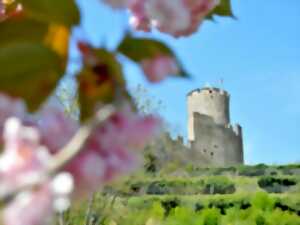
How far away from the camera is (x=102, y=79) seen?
0.30 meters

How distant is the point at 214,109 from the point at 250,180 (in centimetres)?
999

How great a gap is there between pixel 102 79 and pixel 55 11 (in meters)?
0.05

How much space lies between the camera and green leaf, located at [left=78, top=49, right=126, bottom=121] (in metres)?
0.30

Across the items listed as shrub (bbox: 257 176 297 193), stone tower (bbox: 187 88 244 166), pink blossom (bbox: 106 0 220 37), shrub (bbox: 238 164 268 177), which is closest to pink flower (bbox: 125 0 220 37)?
pink blossom (bbox: 106 0 220 37)

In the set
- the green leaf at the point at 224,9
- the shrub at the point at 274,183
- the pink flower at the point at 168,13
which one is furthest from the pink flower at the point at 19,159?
the shrub at the point at 274,183

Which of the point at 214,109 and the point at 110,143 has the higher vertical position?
the point at 214,109

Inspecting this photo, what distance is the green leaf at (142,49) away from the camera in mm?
321

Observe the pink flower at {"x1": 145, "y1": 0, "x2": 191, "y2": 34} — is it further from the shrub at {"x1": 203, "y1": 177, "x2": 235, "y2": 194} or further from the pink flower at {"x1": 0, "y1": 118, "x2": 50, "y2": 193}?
the shrub at {"x1": 203, "y1": 177, "x2": 235, "y2": 194}

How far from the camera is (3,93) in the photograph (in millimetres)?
292

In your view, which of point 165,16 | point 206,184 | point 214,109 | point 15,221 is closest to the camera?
point 15,221

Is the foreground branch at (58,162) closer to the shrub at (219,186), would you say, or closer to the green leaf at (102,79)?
the green leaf at (102,79)

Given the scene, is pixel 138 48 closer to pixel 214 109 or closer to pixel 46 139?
pixel 46 139

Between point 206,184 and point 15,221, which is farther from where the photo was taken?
point 206,184

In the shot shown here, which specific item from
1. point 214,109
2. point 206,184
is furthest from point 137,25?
point 214,109
